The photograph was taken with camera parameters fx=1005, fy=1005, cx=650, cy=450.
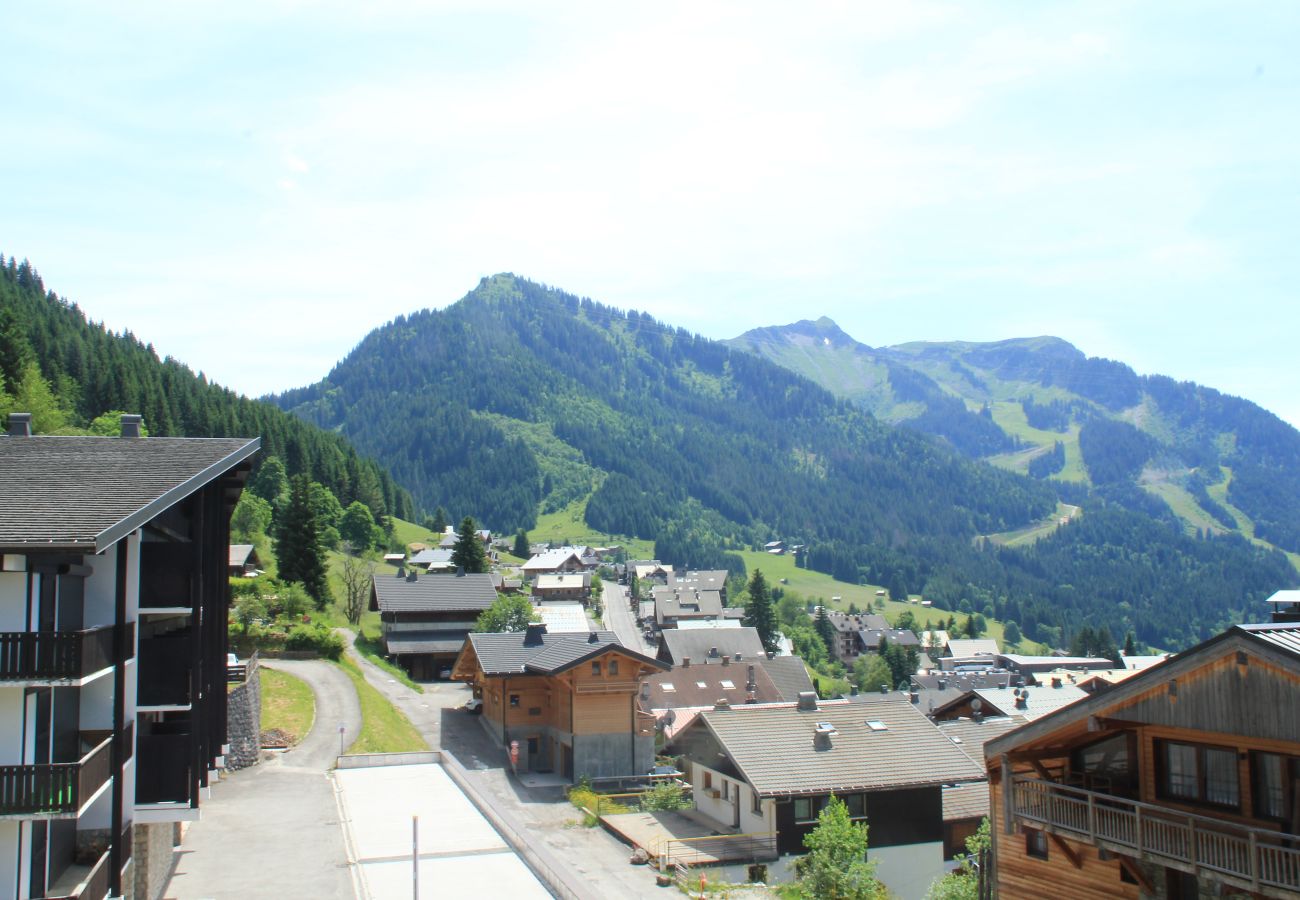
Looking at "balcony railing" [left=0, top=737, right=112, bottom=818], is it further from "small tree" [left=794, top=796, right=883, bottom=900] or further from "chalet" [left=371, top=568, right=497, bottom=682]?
"chalet" [left=371, top=568, right=497, bottom=682]

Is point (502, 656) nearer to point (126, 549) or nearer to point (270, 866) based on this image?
point (270, 866)

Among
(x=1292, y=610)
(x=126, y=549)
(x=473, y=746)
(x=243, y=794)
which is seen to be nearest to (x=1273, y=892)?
(x=1292, y=610)

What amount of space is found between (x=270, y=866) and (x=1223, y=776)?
993 inches

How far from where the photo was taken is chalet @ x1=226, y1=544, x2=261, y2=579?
2937 inches

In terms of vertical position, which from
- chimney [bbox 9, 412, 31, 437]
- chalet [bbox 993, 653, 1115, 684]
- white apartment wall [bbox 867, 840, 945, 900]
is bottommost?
chalet [bbox 993, 653, 1115, 684]

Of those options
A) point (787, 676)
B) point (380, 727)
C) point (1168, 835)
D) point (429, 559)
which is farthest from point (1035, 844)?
point (429, 559)

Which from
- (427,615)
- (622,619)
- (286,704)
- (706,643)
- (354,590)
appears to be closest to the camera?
(286,704)

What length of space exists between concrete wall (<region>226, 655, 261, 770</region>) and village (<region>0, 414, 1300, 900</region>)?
0.11 metres

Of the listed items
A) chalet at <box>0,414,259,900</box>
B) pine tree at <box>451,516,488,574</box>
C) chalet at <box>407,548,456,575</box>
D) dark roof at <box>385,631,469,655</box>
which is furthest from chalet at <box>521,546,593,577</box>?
chalet at <box>0,414,259,900</box>

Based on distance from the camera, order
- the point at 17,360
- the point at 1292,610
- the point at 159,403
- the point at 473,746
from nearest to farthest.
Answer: the point at 1292,610 → the point at 473,746 → the point at 17,360 → the point at 159,403

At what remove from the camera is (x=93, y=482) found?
64.5 feet

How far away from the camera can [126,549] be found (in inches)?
764

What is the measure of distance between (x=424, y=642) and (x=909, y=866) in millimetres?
42005

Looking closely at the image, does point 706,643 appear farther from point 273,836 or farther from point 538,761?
point 273,836
